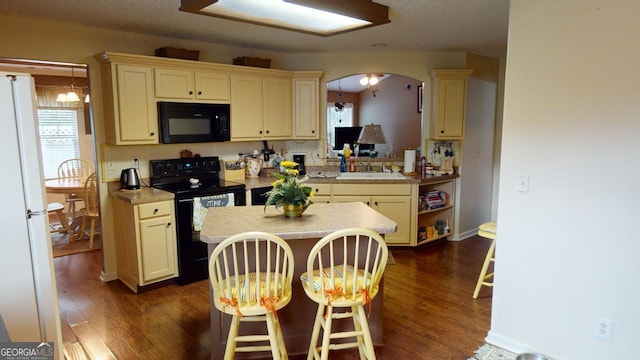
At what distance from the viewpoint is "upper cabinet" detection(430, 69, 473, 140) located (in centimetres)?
472

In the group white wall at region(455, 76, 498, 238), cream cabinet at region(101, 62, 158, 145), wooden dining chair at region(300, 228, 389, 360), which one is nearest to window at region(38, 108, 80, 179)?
cream cabinet at region(101, 62, 158, 145)

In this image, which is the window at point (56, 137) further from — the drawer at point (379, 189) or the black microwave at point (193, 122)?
the drawer at point (379, 189)

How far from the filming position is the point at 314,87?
472 centimetres

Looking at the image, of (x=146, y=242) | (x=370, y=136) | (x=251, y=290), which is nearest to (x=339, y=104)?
(x=370, y=136)

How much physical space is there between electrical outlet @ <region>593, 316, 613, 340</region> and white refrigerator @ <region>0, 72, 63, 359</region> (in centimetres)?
283

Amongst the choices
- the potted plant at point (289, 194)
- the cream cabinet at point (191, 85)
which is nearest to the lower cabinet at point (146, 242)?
the cream cabinet at point (191, 85)

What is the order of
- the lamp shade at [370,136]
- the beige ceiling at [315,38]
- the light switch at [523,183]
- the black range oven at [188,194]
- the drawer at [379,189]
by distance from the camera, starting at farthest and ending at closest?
the lamp shade at [370,136] < the drawer at [379,189] < the black range oven at [188,194] < the beige ceiling at [315,38] < the light switch at [523,183]

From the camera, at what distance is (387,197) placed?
179 inches

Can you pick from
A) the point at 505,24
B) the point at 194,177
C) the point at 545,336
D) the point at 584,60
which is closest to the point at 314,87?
the point at 194,177

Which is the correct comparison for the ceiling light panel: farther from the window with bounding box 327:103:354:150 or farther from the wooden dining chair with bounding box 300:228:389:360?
the window with bounding box 327:103:354:150

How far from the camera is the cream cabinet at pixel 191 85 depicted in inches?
147

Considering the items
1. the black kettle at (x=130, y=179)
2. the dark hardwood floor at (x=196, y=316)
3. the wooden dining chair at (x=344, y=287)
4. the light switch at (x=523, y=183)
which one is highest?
the light switch at (x=523, y=183)

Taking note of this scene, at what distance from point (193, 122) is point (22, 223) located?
235cm

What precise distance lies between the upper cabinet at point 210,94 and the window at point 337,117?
1.15m
